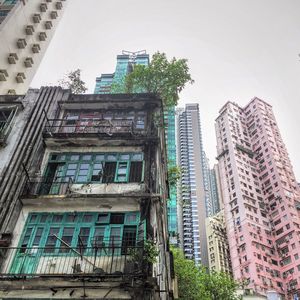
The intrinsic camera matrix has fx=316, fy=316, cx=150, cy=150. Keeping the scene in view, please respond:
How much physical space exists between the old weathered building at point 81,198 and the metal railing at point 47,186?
0.14 ft

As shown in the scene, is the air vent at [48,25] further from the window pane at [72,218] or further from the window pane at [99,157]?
the window pane at [72,218]

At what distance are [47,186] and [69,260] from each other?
145 inches

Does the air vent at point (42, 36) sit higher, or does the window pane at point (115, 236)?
the air vent at point (42, 36)

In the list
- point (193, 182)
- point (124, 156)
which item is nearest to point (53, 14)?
point (124, 156)

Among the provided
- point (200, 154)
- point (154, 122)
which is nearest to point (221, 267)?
point (200, 154)

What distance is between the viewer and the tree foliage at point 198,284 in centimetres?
2397

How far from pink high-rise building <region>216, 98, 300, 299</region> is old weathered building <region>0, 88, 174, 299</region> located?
43.5m

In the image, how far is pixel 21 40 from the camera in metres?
28.2

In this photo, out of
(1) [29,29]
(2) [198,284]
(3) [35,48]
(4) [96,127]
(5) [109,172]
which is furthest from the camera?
(3) [35,48]

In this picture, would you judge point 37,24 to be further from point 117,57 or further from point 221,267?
point 221,267

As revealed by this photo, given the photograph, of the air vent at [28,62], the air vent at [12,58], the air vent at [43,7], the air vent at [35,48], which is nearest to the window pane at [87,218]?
the air vent at [12,58]

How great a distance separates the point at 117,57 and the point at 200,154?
4650 centimetres

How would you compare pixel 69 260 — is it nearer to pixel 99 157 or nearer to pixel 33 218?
pixel 33 218

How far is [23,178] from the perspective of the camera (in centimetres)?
1345
